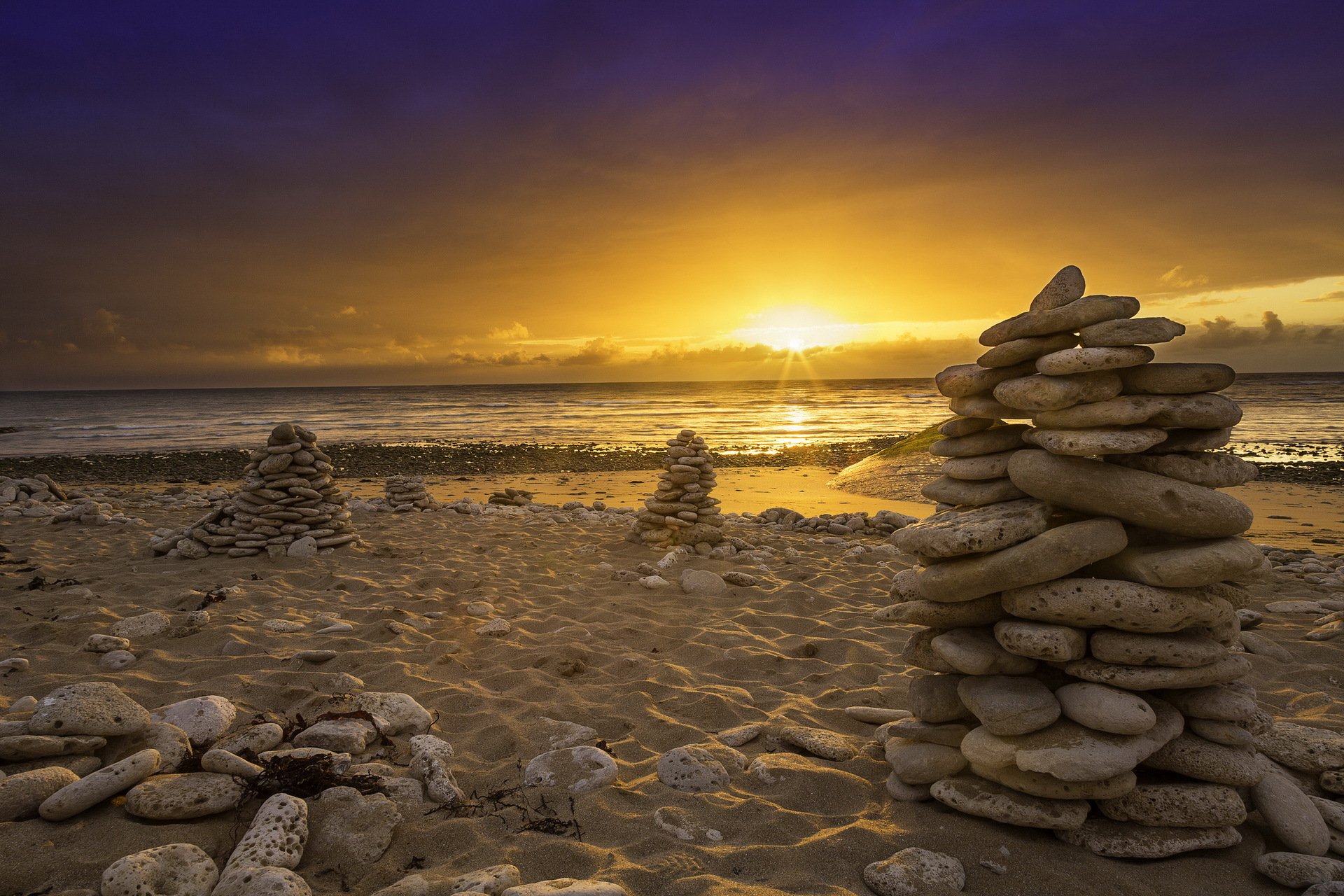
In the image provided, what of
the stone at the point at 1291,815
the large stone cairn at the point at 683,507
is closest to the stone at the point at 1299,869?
the stone at the point at 1291,815

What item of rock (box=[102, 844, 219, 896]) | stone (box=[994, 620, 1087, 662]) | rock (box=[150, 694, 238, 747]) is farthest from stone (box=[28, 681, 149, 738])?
stone (box=[994, 620, 1087, 662])

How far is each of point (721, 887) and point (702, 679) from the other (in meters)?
2.69

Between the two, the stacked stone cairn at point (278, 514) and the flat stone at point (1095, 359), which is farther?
the stacked stone cairn at point (278, 514)

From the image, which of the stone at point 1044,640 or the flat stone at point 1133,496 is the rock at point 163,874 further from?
the flat stone at point 1133,496

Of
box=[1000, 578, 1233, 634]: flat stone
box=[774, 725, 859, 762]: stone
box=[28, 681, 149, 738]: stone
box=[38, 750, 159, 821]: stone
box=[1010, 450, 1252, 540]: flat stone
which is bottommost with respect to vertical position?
box=[774, 725, 859, 762]: stone

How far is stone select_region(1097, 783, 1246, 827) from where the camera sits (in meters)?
3.51

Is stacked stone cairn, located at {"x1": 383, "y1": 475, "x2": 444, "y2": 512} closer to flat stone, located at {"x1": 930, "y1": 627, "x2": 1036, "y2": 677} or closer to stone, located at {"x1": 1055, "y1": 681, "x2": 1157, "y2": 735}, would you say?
flat stone, located at {"x1": 930, "y1": 627, "x2": 1036, "y2": 677}

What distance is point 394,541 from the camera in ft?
37.7

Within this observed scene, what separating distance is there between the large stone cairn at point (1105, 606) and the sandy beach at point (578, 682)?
23 cm

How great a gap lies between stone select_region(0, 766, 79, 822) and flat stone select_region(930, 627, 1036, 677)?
4.74m

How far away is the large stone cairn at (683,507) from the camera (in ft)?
36.6

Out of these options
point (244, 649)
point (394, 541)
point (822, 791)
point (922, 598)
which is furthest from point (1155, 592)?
point (394, 541)

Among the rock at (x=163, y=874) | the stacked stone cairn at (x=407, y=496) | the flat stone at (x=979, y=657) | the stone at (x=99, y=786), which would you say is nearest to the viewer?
the rock at (x=163, y=874)

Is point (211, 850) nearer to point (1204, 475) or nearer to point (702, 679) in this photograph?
point (702, 679)
